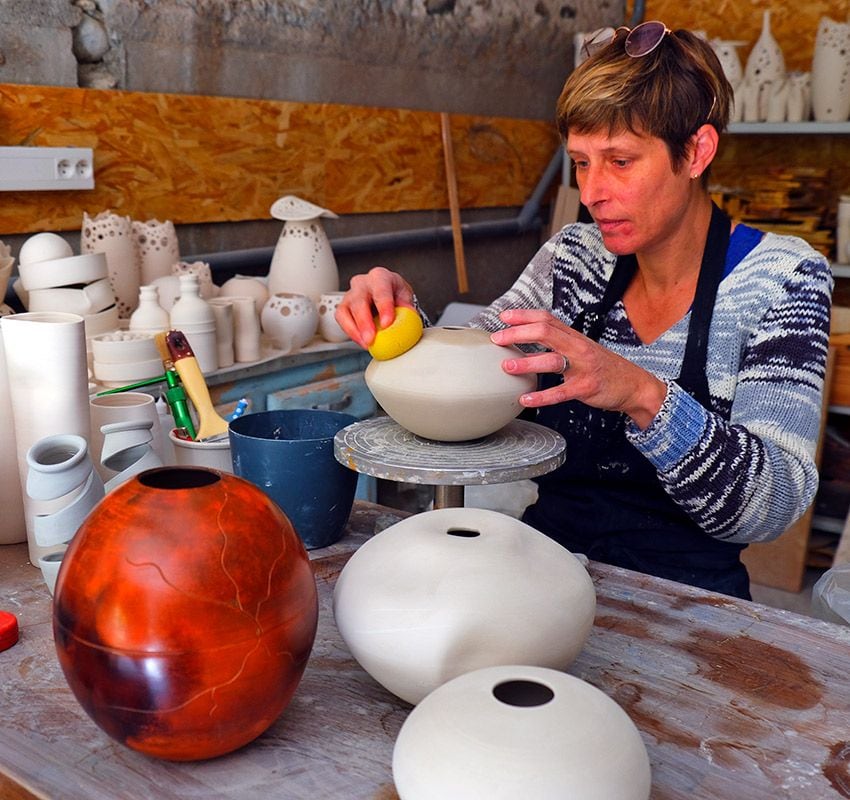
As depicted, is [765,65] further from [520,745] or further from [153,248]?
[520,745]

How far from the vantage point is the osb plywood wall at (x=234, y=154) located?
2.13 meters

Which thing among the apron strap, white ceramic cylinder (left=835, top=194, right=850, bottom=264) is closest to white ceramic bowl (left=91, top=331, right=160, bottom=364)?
the apron strap

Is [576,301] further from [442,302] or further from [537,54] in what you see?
[537,54]

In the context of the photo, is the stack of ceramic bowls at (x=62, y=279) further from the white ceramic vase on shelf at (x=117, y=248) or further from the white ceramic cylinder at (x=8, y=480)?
the white ceramic cylinder at (x=8, y=480)

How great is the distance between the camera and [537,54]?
370 cm

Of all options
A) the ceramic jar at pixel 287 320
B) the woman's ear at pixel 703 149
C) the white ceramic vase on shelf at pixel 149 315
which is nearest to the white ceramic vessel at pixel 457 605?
the woman's ear at pixel 703 149

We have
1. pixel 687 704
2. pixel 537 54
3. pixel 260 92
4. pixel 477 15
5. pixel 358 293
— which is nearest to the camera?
pixel 687 704

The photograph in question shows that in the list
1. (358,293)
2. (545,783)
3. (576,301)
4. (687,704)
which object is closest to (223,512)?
(545,783)

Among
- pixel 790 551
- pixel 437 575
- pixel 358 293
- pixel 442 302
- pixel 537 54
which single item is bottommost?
pixel 790 551

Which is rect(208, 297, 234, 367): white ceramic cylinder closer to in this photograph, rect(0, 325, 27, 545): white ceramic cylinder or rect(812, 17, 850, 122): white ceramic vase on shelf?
rect(0, 325, 27, 545): white ceramic cylinder

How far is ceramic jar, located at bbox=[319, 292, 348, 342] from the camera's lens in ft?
7.39

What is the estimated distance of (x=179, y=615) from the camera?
2.04 ft

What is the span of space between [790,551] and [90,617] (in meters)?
2.50

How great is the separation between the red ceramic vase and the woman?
461 mm
